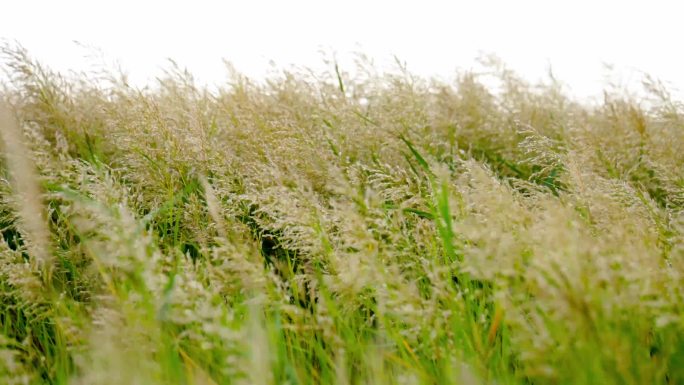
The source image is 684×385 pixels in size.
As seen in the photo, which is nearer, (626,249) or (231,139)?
(626,249)

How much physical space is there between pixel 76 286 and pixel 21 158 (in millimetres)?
832

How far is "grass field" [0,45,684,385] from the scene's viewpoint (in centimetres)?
145

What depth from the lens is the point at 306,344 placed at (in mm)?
1959

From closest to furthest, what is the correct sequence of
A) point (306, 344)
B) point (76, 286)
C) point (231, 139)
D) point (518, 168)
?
point (306, 344) → point (76, 286) → point (231, 139) → point (518, 168)

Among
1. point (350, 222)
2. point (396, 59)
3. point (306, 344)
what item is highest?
point (396, 59)

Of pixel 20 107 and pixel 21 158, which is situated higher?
pixel 20 107

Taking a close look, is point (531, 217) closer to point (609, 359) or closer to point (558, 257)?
point (558, 257)

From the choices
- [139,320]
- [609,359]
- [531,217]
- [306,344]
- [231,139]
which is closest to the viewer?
[609,359]

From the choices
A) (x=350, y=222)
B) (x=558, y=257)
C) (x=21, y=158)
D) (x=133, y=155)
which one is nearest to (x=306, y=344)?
(x=350, y=222)

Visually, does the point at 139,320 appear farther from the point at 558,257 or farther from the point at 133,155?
the point at 133,155

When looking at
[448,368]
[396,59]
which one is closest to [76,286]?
[448,368]

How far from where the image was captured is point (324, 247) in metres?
1.97

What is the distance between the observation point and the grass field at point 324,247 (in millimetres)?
1446

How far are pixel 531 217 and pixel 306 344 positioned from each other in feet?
2.40
